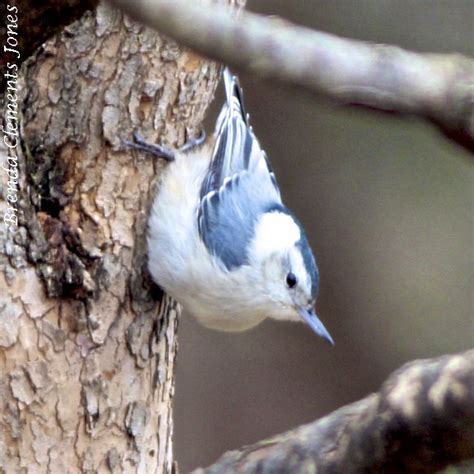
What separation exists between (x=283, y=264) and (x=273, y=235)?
0.26 feet

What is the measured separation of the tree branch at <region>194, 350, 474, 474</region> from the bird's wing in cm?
76

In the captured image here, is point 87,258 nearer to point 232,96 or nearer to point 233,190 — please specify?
point 233,190

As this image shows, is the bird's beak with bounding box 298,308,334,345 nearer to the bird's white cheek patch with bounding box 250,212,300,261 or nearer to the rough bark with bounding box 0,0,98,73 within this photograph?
the bird's white cheek patch with bounding box 250,212,300,261

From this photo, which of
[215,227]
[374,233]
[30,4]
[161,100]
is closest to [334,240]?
[374,233]

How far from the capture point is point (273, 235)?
85.0 inches

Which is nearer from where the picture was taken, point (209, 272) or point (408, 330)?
point (209, 272)

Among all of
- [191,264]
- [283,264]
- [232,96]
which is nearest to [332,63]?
[191,264]

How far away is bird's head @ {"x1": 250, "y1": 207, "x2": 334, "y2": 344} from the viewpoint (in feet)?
6.98

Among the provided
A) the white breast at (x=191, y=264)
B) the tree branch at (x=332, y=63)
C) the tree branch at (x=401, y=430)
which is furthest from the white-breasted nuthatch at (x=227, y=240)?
the tree branch at (x=332, y=63)

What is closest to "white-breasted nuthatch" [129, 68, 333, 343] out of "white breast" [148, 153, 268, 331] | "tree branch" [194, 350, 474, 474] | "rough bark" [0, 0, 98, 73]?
"white breast" [148, 153, 268, 331]

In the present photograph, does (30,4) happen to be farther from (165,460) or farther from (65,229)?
(165,460)

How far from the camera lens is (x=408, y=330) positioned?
4.18 meters

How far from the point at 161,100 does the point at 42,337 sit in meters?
0.58

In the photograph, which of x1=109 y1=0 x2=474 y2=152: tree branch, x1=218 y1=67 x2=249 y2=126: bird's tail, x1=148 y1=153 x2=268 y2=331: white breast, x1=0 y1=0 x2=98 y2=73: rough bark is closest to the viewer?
x1=109 y1=0 x2=474 y2=152: tree branch
